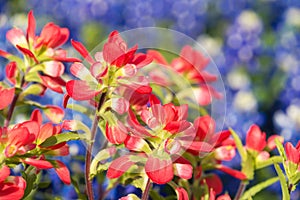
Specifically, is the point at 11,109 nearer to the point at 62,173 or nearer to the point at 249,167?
the point at 62,173

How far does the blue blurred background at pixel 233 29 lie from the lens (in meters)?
1.98

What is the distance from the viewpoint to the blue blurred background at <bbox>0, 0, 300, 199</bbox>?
1.98 m

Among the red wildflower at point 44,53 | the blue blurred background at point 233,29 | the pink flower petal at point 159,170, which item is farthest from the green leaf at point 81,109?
the blue blurred background at point 233,29

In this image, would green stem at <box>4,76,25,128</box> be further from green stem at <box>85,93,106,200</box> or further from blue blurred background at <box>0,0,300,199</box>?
blue blurred background at <box>0,0,300,199</box>

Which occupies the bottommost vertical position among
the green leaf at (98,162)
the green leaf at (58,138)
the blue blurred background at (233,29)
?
the green leaf at (98,162)

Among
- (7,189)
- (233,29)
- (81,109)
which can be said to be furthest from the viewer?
(233,29)

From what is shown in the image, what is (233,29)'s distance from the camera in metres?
2.42

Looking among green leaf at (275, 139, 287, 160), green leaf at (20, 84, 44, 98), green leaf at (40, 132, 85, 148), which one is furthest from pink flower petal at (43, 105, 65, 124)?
green leaf at (275, 139, 287, 160)

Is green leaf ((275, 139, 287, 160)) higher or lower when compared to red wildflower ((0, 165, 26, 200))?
higher

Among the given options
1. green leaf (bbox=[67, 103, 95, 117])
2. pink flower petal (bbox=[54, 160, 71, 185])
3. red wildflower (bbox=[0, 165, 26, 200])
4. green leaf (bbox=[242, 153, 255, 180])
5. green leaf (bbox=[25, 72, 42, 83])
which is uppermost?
green leaf (bbox=[25, 72, 42, 83])

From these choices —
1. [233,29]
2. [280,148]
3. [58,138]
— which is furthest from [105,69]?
[233,29]

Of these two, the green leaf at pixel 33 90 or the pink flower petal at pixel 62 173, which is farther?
the green leaf at pixel 33 90

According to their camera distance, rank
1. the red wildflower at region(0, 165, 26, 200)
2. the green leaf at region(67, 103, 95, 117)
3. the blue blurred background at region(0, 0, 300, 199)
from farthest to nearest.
Result: the blue blurred background at region(0, 0, 300, 199)
the green leaf at region(67, 103, 95, 117)
the red wildflower at region(0, 165, 26, 200)

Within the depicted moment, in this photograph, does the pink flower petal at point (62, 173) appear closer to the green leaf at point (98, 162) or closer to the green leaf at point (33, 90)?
the green leaf at point (98, 162)
